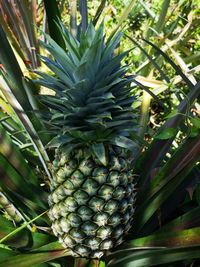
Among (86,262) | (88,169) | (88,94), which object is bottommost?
(86,262)

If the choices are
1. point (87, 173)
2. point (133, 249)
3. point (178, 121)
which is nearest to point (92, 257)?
point (133, 249)

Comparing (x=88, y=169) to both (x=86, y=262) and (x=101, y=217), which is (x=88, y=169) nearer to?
(x=101, y=217)

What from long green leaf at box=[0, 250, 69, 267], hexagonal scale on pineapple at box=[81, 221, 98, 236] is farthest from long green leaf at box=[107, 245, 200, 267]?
long green leaf at box=[0, 250, 69, 267]

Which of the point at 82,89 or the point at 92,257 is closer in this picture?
the point at 82,89

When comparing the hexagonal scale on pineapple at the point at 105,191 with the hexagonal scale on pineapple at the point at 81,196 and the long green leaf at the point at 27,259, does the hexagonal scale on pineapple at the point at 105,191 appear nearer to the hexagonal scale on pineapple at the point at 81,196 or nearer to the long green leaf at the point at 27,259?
the hexagonal scale on pineapple at the point at 81,196

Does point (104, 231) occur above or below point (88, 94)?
below

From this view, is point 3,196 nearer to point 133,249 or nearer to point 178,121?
point 133,249

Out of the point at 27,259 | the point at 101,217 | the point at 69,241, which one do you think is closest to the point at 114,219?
the point at 101,217
